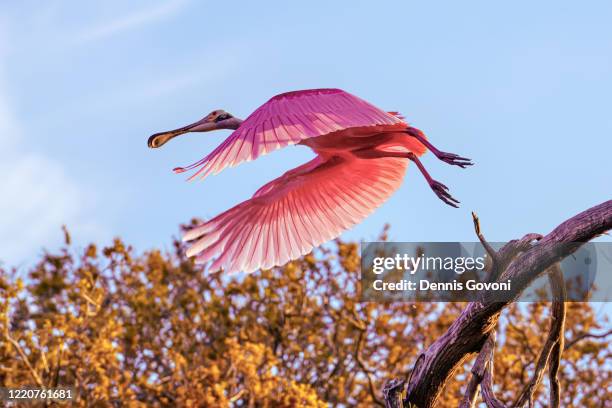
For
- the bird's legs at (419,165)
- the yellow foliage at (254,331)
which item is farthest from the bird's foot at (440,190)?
the yellow foliage at (254,331)

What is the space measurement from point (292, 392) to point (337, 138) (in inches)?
196

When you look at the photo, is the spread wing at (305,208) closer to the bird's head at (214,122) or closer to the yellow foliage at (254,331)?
the bird's head at (214,122)

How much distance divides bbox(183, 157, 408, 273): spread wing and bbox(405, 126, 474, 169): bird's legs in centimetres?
51

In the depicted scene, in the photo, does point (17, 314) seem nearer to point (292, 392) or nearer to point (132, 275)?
point (132, 275)

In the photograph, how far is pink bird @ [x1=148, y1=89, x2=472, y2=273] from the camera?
160 inches

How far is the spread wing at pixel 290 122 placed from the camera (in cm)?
386

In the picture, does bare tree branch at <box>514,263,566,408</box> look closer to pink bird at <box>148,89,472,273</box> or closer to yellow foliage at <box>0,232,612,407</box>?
pink bird at <box>148,89,472,273</box>

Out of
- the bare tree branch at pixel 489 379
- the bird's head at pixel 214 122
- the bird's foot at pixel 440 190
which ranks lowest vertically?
the bare tree branch at pixel 489 379

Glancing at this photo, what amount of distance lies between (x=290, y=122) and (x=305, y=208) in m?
1.09

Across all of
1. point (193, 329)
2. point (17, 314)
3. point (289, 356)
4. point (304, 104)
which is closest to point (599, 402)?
point (289, 356)

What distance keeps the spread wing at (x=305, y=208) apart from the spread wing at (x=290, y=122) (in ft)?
2.56

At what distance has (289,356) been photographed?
424 inches

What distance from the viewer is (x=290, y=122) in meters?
4.04

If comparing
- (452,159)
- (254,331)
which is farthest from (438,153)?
(254,331)
